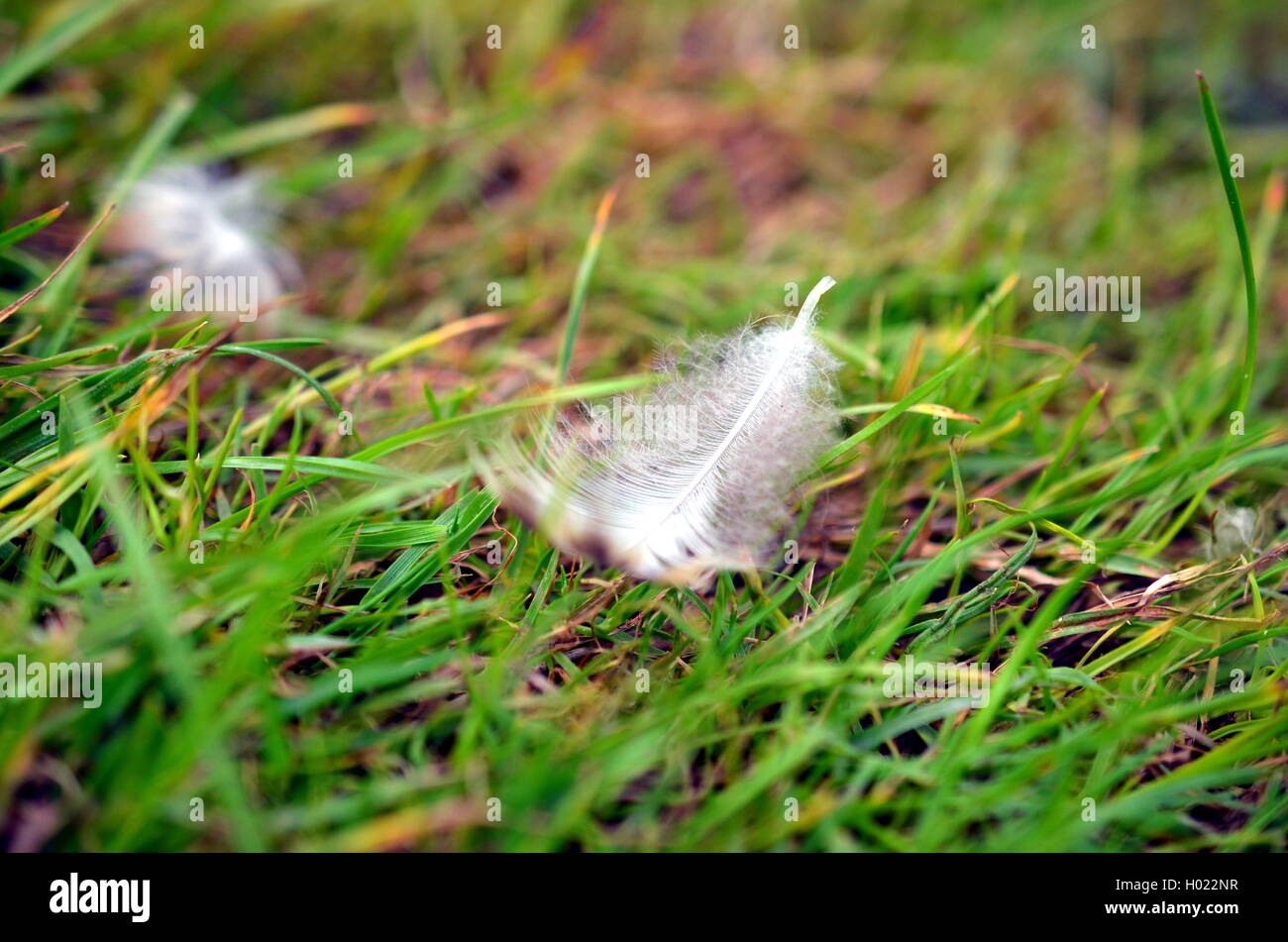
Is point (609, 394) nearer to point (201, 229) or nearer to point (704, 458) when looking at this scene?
point (704, 458)

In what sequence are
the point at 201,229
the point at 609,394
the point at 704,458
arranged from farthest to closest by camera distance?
1. the point at 201,229
2. the point at 609,394
3. the point at 704,458

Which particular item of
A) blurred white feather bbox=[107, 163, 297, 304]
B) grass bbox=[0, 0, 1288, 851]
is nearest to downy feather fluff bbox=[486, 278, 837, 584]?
grass bbox=[0, 0, 1288, 851]

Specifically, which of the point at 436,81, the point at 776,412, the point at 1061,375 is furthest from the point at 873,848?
the point at 436,81

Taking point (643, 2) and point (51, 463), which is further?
point (643, 2)

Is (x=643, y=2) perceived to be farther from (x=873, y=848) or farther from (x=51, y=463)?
(x=873, y=848)

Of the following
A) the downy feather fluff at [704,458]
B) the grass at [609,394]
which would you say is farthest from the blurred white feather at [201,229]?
the downy feather fluff at [704,458]

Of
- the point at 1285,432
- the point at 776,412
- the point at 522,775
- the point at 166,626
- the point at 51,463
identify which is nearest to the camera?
the point at 166,626

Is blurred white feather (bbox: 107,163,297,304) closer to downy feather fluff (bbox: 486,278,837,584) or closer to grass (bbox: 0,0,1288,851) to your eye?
grass (bbox: 0,0,1288,851)

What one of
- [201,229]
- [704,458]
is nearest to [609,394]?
[704,458]
